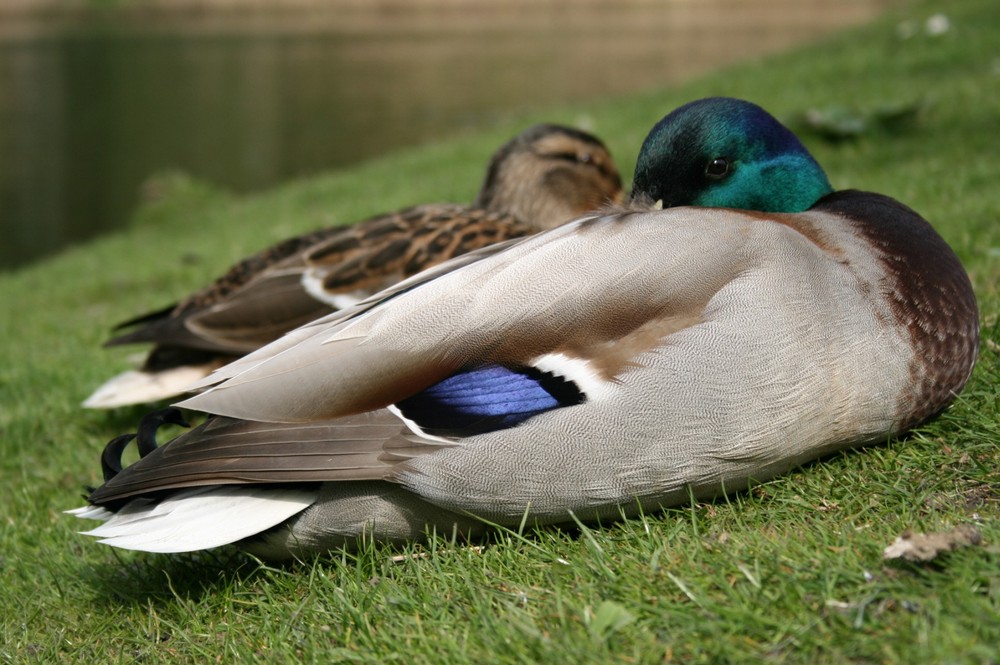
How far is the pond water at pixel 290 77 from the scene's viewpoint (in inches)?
600

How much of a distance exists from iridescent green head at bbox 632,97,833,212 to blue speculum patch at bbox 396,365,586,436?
Result: 0.78m

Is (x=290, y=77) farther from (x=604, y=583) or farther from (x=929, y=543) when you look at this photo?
(x=929, y=543)

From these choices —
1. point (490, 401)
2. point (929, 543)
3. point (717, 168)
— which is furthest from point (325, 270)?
point (929, 543)

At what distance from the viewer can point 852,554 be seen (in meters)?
1.99

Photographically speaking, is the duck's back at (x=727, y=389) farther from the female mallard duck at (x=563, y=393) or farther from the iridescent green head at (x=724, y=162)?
the iridescent green head at (x=724, y=162)

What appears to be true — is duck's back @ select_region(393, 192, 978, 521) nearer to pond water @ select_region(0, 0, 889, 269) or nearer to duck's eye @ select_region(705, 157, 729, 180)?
duck's eye @ select_region(705, 157, 729, 180)

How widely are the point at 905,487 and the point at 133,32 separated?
33.9 meters

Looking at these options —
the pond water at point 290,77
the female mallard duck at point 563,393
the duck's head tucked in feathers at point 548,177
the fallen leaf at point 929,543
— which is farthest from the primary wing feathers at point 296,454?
the pond water at point 290,77

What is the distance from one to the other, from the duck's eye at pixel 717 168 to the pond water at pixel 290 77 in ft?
34.7

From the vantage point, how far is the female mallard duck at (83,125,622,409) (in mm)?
3695

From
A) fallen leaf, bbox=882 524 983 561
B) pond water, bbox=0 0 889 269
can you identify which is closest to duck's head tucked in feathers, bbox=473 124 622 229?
fallen leaf, bbox=882 524 983 561

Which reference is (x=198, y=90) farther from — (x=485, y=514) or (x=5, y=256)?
(x=485, y=514)

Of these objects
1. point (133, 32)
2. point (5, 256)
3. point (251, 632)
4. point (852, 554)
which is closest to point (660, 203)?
point (852, 554)

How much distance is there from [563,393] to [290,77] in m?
21.9
